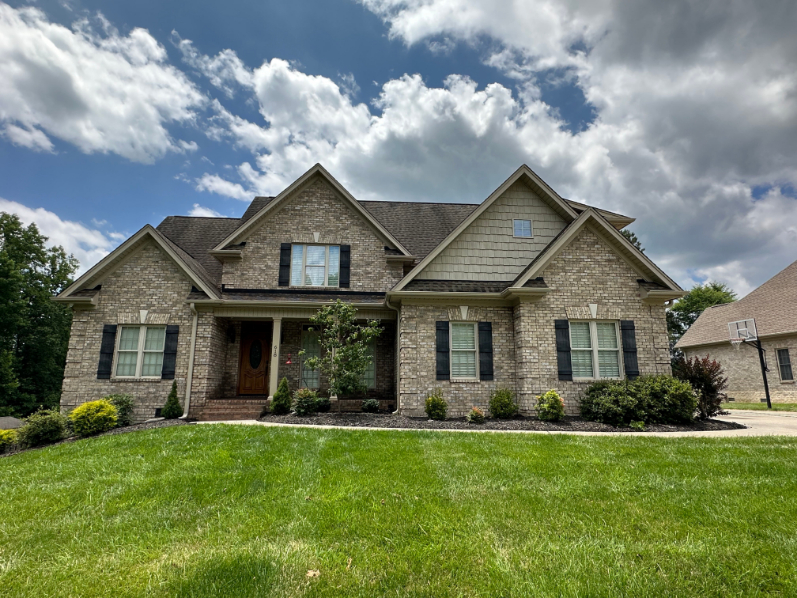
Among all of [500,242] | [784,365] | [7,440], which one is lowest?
[7,440]

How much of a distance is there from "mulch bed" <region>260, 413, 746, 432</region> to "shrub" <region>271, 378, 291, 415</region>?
24 centimetres

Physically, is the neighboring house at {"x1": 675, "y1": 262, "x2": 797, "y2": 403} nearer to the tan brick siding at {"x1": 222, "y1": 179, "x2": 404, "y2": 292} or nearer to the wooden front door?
the tan brick siding at {"x1": 222, "y1": 179, "x2": 404, "y2": 292}

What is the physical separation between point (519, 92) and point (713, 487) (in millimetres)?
12548

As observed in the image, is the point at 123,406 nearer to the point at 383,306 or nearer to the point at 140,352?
the point at 140,352

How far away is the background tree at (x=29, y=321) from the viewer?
24.9 m

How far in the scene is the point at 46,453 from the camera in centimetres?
788

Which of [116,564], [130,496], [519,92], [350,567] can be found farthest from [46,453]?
[519,92]

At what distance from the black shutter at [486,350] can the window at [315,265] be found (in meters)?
5.39

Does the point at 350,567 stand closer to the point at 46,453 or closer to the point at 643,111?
the point at 46,453

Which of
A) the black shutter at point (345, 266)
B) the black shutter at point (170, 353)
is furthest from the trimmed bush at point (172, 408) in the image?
the black shutter at point (345, 266)

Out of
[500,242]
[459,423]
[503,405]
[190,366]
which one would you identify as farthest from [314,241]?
[503,405]

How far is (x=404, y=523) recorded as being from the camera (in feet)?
12.5

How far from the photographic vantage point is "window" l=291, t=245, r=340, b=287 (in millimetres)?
14648

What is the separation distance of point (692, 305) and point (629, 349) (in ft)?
134
